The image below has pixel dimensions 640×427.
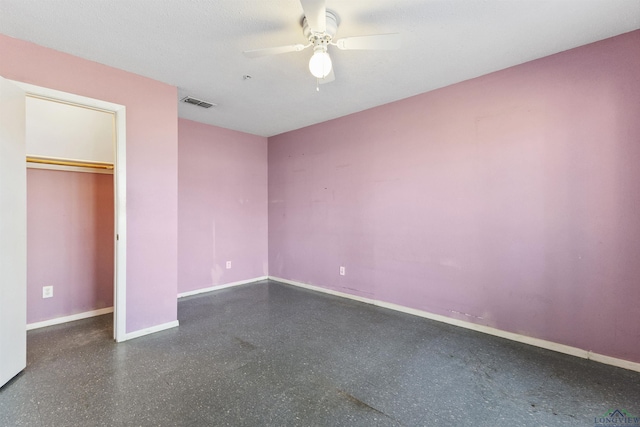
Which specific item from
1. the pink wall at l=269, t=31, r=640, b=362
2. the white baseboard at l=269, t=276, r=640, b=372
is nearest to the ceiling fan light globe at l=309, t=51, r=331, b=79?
the pink wall at l=269, t=31, r=640, b=362

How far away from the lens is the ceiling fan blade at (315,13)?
149 cm

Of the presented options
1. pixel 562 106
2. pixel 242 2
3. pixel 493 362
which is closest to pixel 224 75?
pixel 242 2

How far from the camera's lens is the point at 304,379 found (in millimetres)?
2002

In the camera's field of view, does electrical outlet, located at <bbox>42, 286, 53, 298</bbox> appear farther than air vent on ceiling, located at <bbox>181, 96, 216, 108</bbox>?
No

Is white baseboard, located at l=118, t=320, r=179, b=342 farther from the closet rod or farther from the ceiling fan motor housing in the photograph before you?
the ceiling fan motor housing

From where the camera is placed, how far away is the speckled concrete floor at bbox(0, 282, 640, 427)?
1.64 metres

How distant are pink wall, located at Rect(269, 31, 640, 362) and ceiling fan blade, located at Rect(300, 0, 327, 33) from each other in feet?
Answer: 6.18

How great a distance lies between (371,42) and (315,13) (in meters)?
0.40

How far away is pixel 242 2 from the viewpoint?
1770 mm

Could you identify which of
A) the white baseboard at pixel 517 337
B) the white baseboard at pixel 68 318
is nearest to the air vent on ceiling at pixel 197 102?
the white baseboard at pixel 68 318

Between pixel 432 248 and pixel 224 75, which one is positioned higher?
pixel 224 75

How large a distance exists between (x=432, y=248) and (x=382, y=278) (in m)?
0.76

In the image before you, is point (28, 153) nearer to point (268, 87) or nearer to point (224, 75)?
point (224, 75)

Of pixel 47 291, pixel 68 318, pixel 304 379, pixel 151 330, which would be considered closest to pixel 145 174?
pixel 151 330
